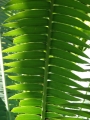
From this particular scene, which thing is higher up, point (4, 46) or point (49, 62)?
point (4, 46)

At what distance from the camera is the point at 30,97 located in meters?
1.12

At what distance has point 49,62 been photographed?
3.36ft

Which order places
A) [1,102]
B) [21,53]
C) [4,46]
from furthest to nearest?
1. [4,46]
2. [1,102]
3. [21,53]

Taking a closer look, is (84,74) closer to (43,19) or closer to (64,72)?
(64,72)

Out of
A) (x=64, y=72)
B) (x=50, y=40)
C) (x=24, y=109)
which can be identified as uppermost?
(x=50, y=40)

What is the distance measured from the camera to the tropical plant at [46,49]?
90cm

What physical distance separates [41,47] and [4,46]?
1.61 feet

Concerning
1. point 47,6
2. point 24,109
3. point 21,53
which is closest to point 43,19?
point 47,6

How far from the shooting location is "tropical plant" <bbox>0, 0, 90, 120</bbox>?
90 cm

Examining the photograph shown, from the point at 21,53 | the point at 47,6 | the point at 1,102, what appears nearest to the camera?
the point at 47,6

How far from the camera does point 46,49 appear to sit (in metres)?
0.98

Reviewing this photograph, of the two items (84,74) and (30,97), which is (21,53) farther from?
(84,74)

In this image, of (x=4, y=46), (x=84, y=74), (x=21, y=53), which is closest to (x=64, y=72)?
(x=21, y=53)

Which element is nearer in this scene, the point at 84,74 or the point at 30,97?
the point at 30,97
